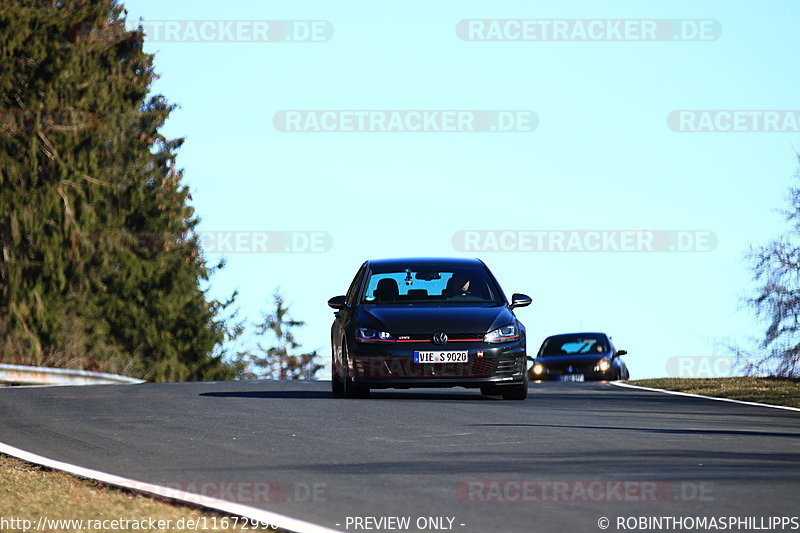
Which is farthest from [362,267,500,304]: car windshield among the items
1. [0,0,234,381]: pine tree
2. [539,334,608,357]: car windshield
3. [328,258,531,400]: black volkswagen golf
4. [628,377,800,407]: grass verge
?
[0,0,234,381]: pine tree

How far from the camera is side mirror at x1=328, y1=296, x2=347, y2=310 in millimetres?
17719

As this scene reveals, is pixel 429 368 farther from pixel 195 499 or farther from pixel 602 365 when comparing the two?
pixel 602 365

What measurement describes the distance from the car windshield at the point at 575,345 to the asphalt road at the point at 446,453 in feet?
36.0

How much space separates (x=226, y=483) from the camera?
8.70m

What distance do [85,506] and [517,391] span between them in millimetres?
9866

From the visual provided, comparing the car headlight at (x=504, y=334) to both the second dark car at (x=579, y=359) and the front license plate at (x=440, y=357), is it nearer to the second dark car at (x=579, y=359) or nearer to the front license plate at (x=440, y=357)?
the front license plate at (x=440, y=357)

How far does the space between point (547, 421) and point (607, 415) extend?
1390mm

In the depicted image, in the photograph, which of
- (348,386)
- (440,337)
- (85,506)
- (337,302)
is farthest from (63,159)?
(85,506)

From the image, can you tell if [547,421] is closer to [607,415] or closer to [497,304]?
[607,415]

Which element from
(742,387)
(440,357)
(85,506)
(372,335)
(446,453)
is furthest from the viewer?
(742,387)

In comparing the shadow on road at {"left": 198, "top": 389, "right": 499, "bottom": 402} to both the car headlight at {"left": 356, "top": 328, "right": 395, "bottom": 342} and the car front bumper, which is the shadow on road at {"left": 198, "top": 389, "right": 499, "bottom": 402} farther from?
the car headlight at {"left": 356, "top": 328, "right": 395, "bottom": 342}

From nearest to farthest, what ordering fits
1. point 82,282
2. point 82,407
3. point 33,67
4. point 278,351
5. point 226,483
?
point 226,483
point 82,407
point 33,67
point 82,282
point 278,351

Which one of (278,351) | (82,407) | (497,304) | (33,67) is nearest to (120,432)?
(82,407)

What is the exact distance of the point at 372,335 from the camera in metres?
16.4
